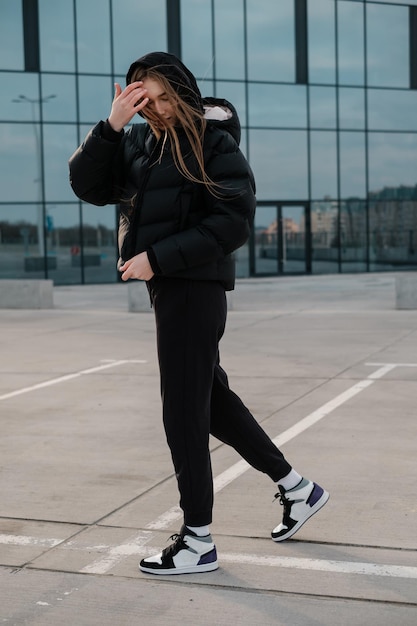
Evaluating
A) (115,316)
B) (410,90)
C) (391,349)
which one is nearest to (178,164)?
(391,349)

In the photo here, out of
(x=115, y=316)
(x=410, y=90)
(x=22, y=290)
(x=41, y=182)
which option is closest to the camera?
(x=115, y=316)

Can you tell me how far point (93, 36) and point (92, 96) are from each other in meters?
1.69

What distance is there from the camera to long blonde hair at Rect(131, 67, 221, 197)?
11.8 ft

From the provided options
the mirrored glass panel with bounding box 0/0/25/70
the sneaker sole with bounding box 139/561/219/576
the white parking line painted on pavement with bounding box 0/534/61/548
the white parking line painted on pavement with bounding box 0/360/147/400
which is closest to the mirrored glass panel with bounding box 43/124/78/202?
the mirrored glass panel with bounding box 0/0/25/70

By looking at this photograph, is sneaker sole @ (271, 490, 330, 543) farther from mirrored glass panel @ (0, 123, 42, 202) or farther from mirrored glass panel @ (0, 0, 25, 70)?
mirrored glass panel @ (0, 0, 25, 70)

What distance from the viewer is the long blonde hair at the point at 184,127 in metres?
3.58

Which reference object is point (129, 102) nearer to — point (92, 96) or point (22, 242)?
point (22, 242)

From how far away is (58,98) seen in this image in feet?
92.9

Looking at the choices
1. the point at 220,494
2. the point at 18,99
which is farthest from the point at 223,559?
the point at 18,99

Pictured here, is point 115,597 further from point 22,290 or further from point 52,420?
point 22,290

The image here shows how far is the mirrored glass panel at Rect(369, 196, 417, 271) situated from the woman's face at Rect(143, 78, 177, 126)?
28880 millimetres

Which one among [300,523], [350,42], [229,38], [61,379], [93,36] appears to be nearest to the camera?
[300,523]

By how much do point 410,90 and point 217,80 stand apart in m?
7.01

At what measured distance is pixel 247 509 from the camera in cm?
465
